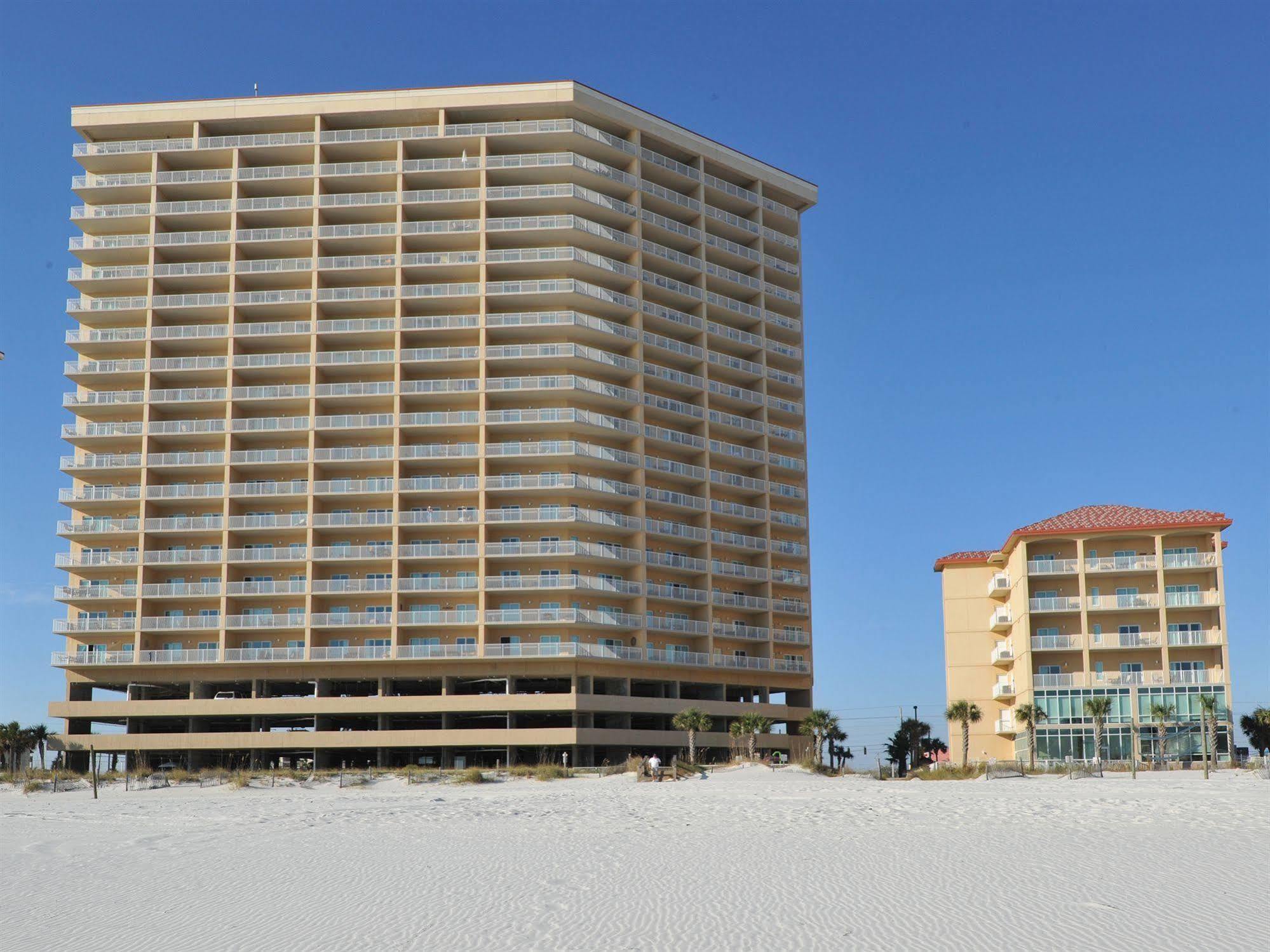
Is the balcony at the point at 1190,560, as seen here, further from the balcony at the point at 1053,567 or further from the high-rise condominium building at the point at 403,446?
the high-rise condominium building at the point at 403,446

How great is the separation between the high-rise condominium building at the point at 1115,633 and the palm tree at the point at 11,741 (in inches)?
2172

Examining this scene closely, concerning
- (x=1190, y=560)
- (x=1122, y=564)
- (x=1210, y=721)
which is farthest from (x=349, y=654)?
(x=1190, y=560)

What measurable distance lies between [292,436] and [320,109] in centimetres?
2071

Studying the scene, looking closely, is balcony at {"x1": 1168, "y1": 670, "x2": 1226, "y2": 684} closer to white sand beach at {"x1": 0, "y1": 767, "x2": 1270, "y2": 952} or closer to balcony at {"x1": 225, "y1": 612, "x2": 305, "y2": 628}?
white sand beach at {"x1": 0, "y1": 767, "x2": 1270, "y2": 952}

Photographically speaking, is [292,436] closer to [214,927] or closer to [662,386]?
[662,386]

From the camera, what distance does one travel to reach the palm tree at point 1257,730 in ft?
256

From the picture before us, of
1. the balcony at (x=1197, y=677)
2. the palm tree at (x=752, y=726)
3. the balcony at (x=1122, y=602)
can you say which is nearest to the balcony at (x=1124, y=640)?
the balcony at (x=1122, y=602)

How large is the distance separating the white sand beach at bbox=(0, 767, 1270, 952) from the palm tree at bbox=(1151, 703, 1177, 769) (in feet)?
124

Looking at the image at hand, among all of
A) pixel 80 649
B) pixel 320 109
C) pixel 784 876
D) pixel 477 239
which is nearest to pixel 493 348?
pixel 477 239

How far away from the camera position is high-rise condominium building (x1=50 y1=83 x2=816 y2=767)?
253 feet

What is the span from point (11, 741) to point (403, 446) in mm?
26896

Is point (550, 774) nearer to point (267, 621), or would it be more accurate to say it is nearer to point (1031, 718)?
point (267, 621)

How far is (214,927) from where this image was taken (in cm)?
1750

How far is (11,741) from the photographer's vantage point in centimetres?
7188
